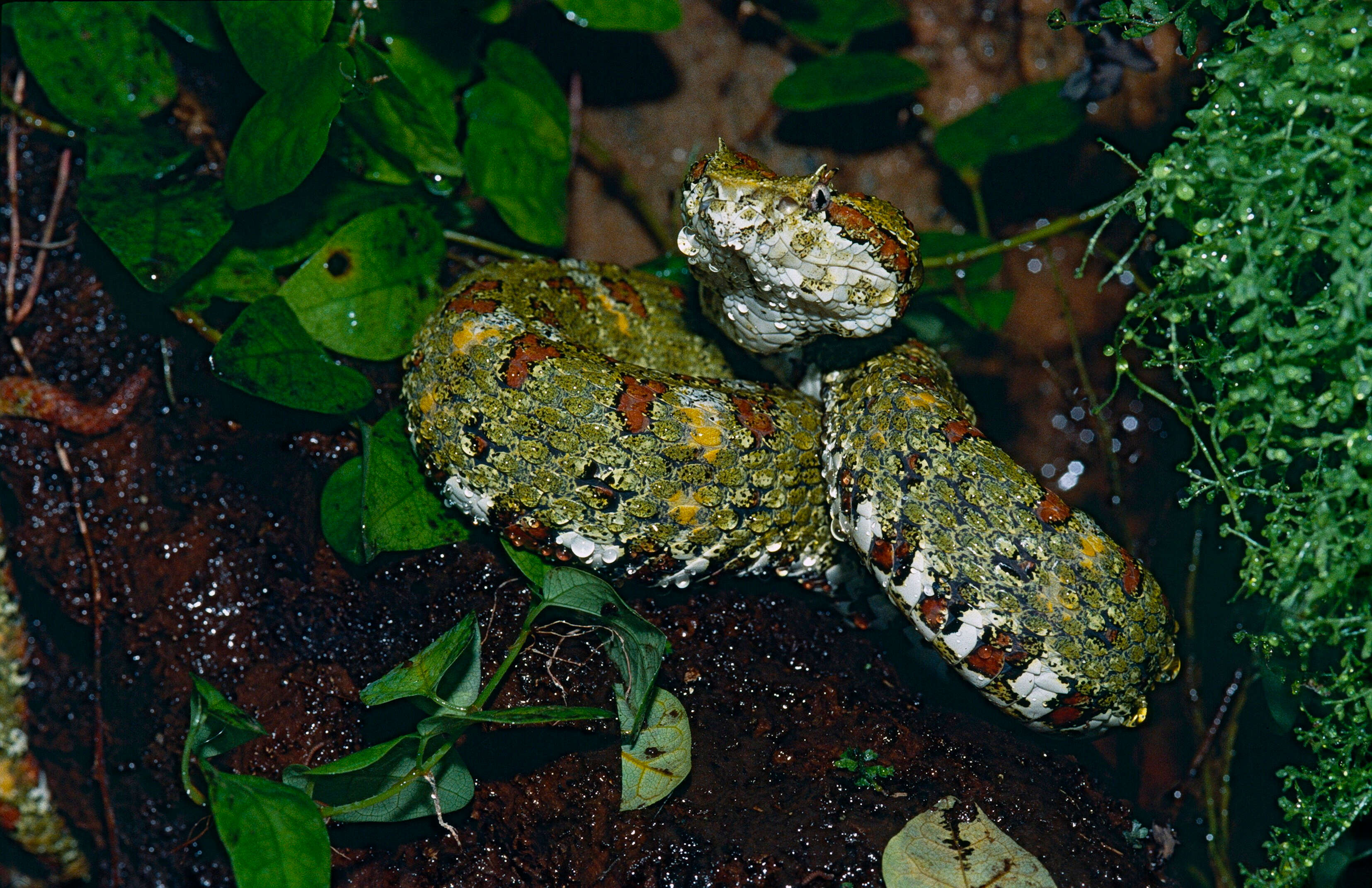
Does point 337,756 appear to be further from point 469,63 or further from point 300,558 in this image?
point 469,63

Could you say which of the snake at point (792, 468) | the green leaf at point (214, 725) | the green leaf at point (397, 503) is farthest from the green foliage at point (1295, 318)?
the green leaf at point (214, 725)

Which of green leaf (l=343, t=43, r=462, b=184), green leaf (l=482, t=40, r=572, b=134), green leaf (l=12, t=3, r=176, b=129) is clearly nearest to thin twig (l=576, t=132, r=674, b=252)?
green leaf (l=482, t=40, r=572, b=134)

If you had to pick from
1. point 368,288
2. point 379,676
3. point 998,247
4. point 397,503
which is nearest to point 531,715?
point 379,676

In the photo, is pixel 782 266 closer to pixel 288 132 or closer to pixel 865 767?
pixel 865 767

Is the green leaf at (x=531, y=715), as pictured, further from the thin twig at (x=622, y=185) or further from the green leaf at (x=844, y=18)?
the green leaf at (x=844, y=18)

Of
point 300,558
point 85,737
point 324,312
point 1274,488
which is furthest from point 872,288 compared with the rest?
point 85,737

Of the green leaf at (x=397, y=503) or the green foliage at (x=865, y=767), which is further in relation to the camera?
the green leaf at (x=397, y=503)
